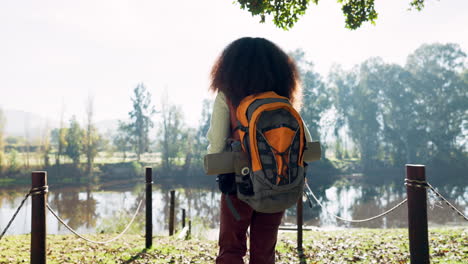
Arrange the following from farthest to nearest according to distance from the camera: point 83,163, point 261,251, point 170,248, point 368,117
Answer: point 368,117 → point 83,163 → point 170,248 → point 261,251

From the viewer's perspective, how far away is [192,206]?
23922mm

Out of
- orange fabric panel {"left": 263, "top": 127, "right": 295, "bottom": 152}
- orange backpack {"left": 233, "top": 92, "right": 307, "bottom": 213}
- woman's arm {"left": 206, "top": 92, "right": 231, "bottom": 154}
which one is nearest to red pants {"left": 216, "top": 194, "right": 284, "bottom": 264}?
orange backpack {"left": 233, "top": 92, "right": 307, "bottom": 213}

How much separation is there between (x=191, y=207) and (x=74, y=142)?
22933 mm

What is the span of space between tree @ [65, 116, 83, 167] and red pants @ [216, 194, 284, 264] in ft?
132

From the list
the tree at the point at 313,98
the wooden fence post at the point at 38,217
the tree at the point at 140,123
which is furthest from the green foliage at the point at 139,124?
the wooden fence post at the point at 38,217

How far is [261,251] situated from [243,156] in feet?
2.30

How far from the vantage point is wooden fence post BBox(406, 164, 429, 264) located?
2.76 m

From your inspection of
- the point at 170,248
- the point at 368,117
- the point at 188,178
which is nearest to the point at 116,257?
→ the point at 170,248

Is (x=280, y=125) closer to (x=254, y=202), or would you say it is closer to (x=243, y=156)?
(x=243, y=156)

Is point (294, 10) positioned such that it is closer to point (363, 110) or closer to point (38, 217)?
point (38, 217)

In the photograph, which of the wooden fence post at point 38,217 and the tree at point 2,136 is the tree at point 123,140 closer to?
the tree at point 2,136

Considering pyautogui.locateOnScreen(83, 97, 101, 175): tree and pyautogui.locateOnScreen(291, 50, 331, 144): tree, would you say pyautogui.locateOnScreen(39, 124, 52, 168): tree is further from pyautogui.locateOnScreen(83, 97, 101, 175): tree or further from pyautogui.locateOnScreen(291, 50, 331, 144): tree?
pyautogui.locateOnScreen(291, 50, 331, 144): tree

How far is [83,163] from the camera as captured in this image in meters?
38.7

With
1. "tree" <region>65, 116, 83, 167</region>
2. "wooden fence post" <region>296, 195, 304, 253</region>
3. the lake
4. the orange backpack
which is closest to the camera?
the orange backpack
